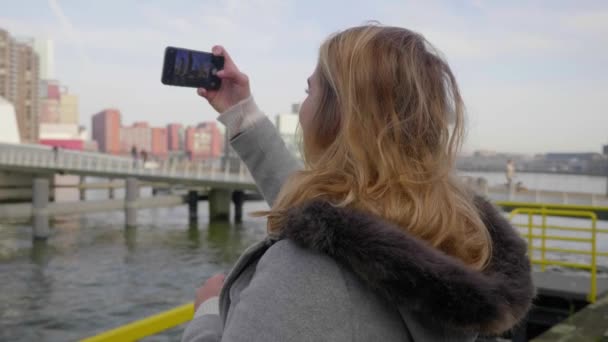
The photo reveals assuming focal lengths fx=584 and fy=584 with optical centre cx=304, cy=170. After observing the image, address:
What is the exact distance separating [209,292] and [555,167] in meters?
20.2

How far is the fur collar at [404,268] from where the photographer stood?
94 centimetres

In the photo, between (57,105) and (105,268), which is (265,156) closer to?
(105,268)

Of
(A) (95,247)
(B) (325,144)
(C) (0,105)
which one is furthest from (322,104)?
(C) (0,105)

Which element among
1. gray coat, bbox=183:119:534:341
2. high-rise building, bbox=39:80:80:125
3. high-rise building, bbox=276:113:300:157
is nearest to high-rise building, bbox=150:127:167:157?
high-rise building, bbox=39:80:80:125

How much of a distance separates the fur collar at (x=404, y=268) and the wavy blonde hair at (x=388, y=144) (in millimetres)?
48

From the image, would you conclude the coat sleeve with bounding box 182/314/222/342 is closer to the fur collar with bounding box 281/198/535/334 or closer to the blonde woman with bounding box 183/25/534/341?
the blonde woman with bounding box 183/25/534/341

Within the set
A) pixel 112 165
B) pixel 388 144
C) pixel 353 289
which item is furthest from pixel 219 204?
pixel 353 289

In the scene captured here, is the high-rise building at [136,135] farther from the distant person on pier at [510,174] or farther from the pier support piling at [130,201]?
the distant person on pier at [510,174]

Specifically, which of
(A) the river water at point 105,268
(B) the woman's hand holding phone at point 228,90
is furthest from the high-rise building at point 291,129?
(A) the river water at point 105,268

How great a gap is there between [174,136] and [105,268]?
15010 cm

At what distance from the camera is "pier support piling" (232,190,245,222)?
965 inches

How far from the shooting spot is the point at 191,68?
1.76 metres

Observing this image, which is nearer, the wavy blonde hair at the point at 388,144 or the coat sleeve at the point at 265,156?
the wavy blonde hair at the point at 388,144

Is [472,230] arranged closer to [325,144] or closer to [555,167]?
[325,144]
